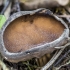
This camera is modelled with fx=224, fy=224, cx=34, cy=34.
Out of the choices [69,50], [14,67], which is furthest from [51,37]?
[14,67]

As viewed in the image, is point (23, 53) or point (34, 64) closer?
point (23, 53)

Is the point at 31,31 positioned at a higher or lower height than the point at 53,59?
higher

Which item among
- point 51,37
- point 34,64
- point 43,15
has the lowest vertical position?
point 34,64

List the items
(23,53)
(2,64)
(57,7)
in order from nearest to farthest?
(23,53) < (2,64) < (57,7)

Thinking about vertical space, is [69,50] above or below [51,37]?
below

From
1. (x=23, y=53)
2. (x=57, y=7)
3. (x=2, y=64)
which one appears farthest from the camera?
A: (x=57, y=7)

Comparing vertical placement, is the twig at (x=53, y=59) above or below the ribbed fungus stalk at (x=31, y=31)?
below

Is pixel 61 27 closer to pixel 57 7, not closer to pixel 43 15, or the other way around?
pixel 43 15

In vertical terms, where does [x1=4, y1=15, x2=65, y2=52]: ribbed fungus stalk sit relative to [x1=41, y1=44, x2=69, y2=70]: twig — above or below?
above
